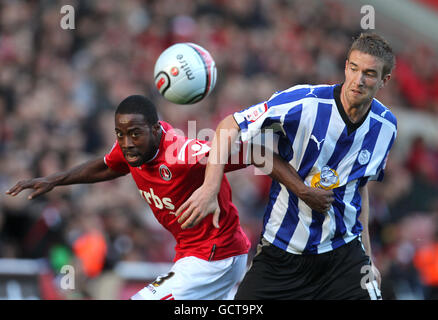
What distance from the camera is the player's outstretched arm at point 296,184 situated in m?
4.40

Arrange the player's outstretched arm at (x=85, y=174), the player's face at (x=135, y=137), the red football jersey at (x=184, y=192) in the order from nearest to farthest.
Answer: the player's face at (x=135, y=137) < the red football jersey at (x=184, y=192) < the player's outstretched arm at (x=85, y=174)

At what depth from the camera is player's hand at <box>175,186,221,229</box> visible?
366 centimetres

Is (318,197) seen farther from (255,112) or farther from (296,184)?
(255,112)

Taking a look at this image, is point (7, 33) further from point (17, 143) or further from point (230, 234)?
point (230, 234)

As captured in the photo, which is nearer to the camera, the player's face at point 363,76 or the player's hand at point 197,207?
the player's hand at point 197,207

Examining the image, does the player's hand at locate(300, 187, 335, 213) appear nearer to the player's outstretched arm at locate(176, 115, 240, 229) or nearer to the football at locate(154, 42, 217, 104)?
the player's outstretched arm at locate(176, 115, 240, 229)

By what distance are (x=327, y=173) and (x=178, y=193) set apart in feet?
3.77

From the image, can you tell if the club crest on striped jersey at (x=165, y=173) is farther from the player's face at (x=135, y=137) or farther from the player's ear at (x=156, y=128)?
the player's ear at (x=156, y=128)

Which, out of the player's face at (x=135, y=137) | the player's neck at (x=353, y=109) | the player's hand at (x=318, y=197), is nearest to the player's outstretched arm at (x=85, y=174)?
the player's face at (x=135, y=137)

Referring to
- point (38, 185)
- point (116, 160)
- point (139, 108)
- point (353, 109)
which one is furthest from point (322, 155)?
point (38, 185)

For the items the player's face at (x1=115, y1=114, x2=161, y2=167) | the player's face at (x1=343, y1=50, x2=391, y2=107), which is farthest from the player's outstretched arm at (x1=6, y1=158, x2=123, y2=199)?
the player's face at (x1=343, y1=50, x2=391, y2=107)

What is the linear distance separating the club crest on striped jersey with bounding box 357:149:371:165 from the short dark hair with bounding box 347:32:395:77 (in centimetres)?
56
